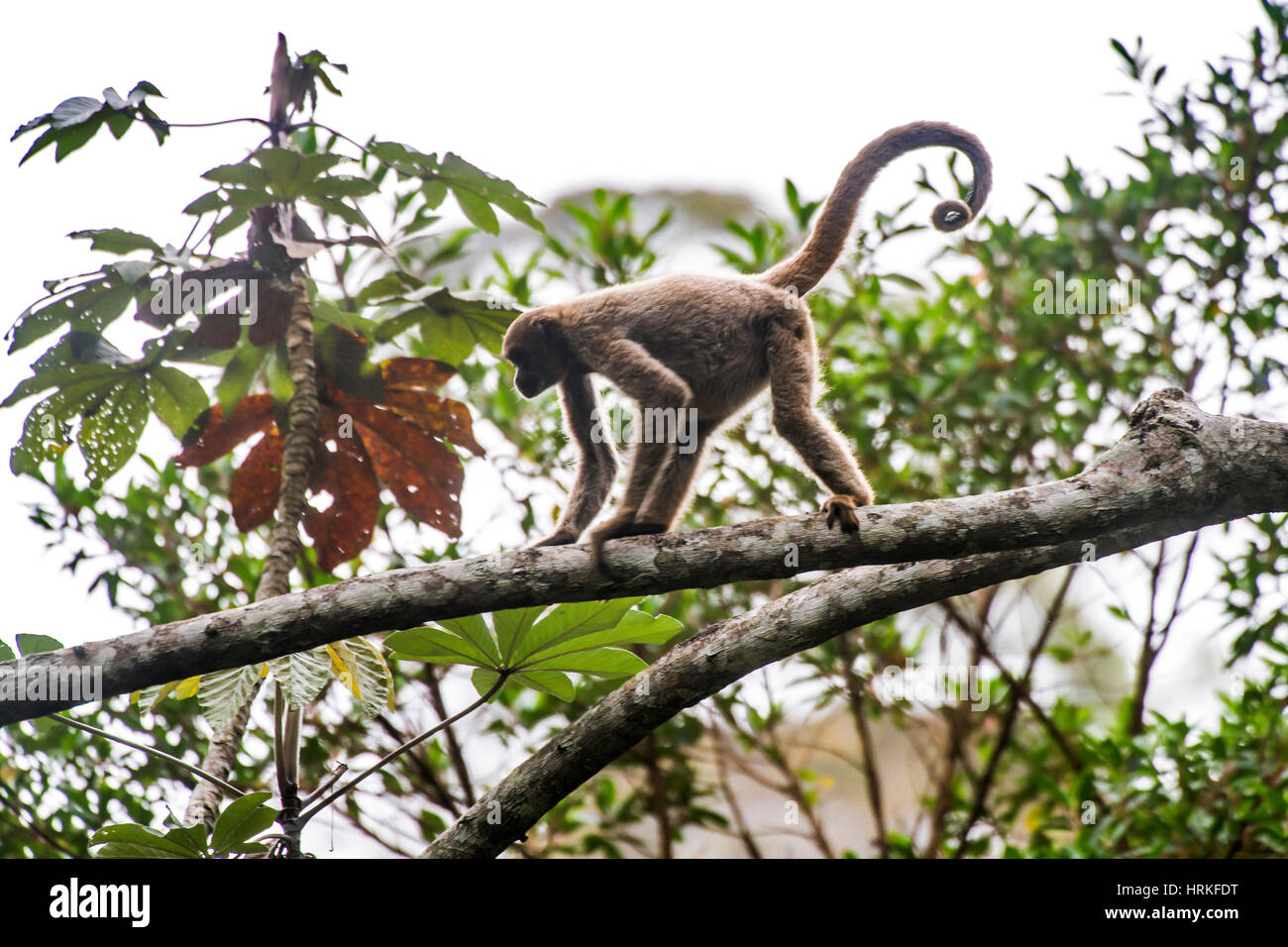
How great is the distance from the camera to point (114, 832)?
2.76m

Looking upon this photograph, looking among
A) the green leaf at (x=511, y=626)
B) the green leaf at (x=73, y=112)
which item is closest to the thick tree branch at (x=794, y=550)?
the green leaf at (x=511, y=626)

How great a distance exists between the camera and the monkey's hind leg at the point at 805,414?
361cm

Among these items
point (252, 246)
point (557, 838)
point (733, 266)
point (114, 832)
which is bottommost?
point (557, 838)

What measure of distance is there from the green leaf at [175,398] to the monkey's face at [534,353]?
122 centimetres

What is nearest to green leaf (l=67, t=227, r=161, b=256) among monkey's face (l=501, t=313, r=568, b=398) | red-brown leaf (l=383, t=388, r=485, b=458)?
red-brown leaf (l=383, t=388, r=485, b=458)

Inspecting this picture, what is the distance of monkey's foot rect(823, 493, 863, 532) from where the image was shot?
10.4 feet

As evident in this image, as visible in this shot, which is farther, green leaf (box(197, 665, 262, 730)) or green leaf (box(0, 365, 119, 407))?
green leaf (box(0, 365, 119, 407))

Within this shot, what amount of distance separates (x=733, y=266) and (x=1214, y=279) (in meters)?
2.62

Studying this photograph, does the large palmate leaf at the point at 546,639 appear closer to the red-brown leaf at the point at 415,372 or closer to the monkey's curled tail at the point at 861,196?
the red-brown leaf at the point at 415,372

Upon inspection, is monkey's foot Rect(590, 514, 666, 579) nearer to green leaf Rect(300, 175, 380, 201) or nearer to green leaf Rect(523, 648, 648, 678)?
green leaf Rect(523, 648, 648, 678)

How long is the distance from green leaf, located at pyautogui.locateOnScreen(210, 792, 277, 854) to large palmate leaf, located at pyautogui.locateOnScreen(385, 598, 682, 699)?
0.56 metres
